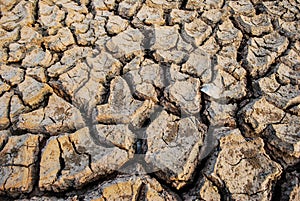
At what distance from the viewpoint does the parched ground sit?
1438 mm

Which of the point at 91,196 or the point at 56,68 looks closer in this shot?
the point at 91,196

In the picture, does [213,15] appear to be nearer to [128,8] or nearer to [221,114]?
[128,8]

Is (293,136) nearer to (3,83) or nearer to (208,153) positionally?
(208,153)

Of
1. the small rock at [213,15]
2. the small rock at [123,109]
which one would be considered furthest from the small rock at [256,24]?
the small rock at [123,109]

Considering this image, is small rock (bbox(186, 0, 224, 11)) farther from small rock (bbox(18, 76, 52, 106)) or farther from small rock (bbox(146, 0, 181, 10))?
small rock (bbox(18, 76, 52, 106))

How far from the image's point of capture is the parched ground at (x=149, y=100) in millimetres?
1438

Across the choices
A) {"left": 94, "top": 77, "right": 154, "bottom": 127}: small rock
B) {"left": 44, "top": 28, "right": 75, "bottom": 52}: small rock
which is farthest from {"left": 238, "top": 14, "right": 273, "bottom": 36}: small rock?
{"left": 44, "top": 28, "right": 75, "bottom": 52}: small rock

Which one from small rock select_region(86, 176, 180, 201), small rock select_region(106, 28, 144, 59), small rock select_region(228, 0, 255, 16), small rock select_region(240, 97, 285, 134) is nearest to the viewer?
small rock select_region(86, 176, 180, 201)

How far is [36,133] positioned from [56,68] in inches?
18.1

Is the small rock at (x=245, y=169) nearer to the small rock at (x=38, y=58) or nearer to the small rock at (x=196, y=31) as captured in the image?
the small rock at (x=196, y=31)

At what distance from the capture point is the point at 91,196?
4.56ft

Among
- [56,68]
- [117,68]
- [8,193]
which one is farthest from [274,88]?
[8,193]

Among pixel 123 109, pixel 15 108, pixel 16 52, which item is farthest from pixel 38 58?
pixel 123 109

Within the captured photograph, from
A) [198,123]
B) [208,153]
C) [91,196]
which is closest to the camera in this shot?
[91,196]
